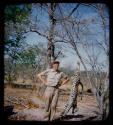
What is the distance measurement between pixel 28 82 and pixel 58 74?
52 centimetres

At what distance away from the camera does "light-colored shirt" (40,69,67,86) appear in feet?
17.5

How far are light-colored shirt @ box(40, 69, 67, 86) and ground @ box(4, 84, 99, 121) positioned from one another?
0.19 metres

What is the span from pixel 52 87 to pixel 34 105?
420mm

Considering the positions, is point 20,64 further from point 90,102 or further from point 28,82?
point 90,102

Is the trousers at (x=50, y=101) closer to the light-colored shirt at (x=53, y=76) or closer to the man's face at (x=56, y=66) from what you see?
the light-colored shirt at (x=53, y=76)

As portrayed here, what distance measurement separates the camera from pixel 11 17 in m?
5.26

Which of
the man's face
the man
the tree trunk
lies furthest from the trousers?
the tree trunk

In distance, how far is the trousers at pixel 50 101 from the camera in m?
5.34

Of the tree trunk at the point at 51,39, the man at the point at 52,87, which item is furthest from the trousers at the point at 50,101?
the tree trunk at the point at 51,39

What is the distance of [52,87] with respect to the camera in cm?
538

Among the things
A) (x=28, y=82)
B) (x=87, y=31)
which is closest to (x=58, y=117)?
(x=28, y=82)

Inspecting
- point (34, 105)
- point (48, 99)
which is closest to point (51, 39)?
point (48, 99)

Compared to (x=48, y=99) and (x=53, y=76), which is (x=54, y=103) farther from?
(x=53, y=76)

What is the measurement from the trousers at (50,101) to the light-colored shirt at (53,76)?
9 centimetres
